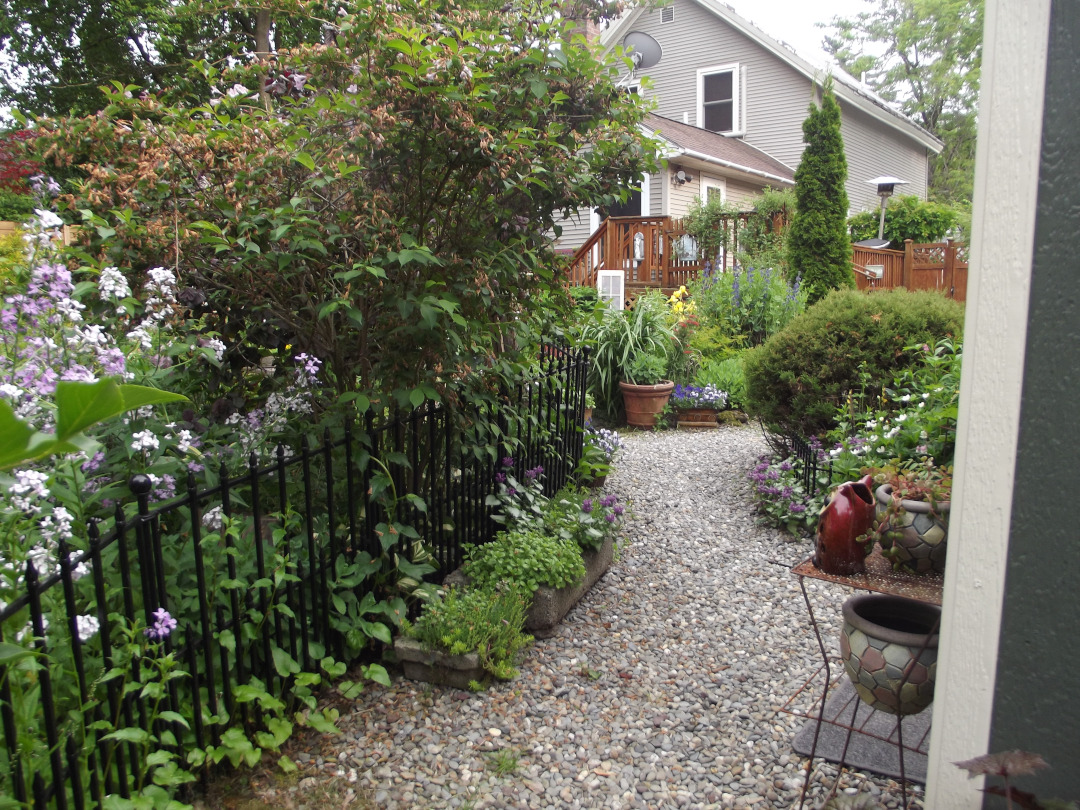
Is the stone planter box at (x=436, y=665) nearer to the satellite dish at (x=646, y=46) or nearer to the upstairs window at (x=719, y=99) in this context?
the satellite dish at (x=646, y=46)

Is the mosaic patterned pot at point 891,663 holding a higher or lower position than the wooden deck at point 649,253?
lower

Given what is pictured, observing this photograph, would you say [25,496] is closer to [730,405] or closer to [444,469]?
[444,469]

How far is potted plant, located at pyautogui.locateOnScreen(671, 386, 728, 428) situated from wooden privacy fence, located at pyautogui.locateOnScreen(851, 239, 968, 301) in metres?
8.55

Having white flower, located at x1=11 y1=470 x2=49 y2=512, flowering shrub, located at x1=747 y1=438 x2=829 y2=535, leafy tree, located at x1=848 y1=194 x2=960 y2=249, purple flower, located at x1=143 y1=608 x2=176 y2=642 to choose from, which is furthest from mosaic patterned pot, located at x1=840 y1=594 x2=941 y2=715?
leafy tree, located at x1=848 y1=194 x2=960 y2=249

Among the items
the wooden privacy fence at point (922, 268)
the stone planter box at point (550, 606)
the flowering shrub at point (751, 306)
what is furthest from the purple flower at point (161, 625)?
the wooden privacy fence at point (922, 268)

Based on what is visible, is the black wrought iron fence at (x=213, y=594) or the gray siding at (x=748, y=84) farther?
the gray siding at (x=748, y=84)

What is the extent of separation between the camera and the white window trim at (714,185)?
587 inches

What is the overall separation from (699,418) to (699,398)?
8.3 inches

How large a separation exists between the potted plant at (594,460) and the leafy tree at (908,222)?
14085 millimetres

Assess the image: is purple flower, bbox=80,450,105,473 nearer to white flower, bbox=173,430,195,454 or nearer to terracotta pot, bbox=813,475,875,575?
white flower, bbox=173,430,195,454

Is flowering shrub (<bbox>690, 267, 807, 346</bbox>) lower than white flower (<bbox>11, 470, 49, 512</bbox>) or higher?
higher

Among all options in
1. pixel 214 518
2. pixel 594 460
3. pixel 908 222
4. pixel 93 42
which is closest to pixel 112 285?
pixel 214 518

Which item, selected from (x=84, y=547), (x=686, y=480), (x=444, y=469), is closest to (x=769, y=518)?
(x=686, y=480)

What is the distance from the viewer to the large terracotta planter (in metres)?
7.50
